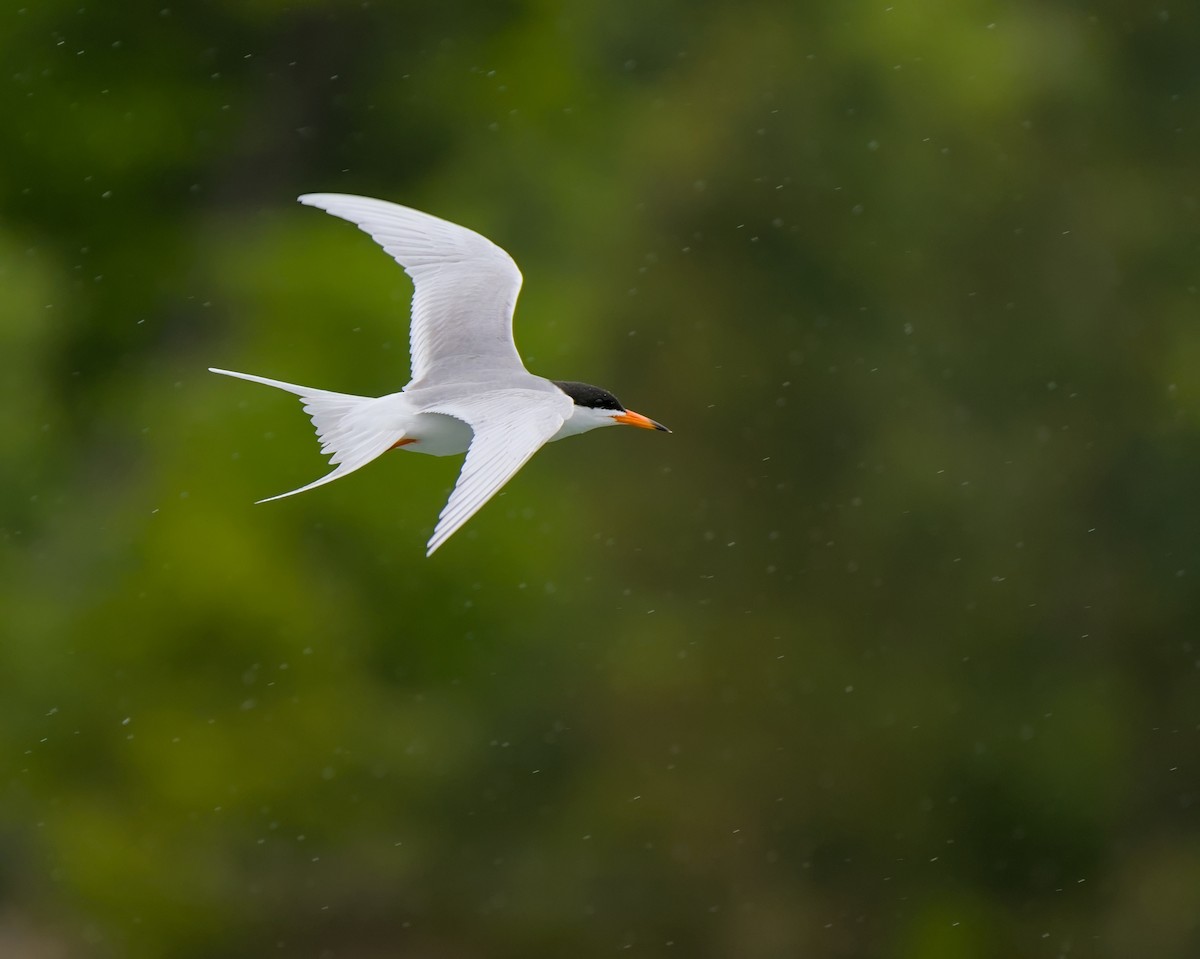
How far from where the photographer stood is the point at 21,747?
12.8 metres

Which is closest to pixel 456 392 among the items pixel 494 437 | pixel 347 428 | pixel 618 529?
pixel 347 428

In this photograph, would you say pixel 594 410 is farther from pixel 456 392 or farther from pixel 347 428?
pixel 347 428

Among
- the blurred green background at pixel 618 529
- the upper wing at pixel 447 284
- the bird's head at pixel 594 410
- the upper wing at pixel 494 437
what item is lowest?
the blurred green background at pixel 618 529

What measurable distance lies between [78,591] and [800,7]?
6931 mm

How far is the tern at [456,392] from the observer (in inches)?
172

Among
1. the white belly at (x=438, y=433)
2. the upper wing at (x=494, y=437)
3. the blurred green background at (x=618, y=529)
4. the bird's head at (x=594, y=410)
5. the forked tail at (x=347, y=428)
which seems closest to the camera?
the upper wing at (x=494, y=437)

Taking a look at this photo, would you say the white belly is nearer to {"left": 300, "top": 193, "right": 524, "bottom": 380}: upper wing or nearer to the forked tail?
the forked tail

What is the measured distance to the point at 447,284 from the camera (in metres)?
6.09

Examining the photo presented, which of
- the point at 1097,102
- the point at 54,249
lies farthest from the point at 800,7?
the point at 54,249

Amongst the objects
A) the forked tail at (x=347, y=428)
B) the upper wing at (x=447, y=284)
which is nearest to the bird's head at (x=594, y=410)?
the upper wing at (x=447, y=284)

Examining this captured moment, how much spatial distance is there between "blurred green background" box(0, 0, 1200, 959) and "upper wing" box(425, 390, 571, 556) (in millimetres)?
7325

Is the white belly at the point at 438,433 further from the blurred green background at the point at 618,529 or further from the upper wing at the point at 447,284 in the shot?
the blurred green background at the point at 618,529

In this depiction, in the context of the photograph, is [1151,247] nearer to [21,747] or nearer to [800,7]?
[800,7]

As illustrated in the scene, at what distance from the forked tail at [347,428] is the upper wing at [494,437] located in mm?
149
